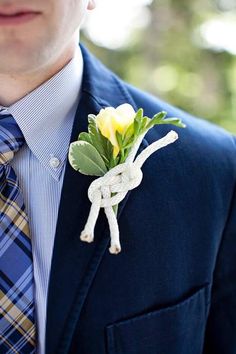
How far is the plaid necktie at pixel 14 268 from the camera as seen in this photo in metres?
1.01

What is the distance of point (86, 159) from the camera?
99 cm

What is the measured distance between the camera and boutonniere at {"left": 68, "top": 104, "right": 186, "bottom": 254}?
969 millimetres

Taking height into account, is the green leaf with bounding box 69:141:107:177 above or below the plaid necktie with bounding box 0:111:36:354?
above

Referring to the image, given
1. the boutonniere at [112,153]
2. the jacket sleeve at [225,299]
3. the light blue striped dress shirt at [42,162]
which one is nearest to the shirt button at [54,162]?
the light blue striped dress shirt at [42,162]

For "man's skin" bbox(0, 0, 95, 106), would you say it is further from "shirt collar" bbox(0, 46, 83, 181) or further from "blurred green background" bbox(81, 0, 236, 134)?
"blurred green background" bbox(81, 0, 236, 134)

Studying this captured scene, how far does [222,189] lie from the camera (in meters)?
1.21

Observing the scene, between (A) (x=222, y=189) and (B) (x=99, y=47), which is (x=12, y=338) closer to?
(A) (x=222, y=189)

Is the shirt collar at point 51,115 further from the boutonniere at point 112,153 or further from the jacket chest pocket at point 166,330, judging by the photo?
the jacket chest pocket at point 166,330

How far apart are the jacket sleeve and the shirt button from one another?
370 millimetres

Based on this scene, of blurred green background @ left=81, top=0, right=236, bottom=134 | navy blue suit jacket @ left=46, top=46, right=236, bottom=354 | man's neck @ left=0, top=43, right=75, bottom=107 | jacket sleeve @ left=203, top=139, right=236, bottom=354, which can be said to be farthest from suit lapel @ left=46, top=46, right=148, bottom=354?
blurred green background @ left=81, top=0, right=236, bottom=134

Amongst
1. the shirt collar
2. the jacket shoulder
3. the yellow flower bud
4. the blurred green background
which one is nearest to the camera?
the yellow flower bud

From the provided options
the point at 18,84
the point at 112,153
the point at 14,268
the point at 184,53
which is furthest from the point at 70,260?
the point at 184,53

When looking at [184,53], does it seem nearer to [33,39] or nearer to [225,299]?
[225,299]

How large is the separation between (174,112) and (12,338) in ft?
1.87
